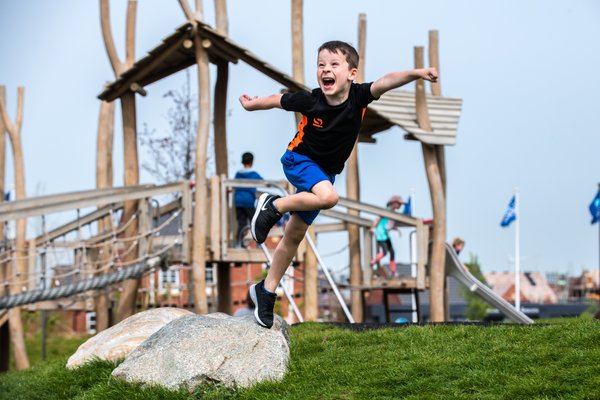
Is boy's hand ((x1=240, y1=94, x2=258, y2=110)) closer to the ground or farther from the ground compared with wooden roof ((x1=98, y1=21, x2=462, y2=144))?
closer to the ground

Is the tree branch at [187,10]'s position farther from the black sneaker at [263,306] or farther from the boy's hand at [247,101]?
the black sneaker at [263,306]

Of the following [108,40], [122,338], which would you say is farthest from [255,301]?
[108,40]

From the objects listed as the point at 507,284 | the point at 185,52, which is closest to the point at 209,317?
the point at 185,52

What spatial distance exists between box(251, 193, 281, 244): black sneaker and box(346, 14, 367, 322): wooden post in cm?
981

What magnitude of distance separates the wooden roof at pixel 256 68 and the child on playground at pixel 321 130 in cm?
776

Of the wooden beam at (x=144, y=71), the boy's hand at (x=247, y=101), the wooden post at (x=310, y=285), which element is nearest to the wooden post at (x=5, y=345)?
the wooden beam at (x=144, y=71)

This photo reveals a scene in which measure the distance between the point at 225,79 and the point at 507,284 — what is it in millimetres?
44072

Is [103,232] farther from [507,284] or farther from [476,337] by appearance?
[507,284]

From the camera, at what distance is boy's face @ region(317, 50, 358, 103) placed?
7.75 metres

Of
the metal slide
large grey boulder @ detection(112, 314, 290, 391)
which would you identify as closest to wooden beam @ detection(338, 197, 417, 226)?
the metal slide

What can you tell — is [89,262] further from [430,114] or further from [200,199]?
[430,114]

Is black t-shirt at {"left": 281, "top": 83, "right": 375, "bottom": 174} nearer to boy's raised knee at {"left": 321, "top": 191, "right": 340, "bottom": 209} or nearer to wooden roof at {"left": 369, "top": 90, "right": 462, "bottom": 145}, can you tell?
boy's raised knee at {"left": 321, "top": 191, "right": 340, "bottom": 209}

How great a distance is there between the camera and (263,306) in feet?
28.5

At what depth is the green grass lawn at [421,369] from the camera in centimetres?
718
